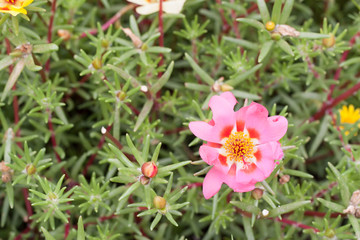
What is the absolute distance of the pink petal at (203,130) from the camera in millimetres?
1687

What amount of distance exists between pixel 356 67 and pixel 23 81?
6.17ft

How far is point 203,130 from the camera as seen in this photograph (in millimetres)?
1706

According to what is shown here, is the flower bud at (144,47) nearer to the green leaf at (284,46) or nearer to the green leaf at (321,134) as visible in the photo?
the green leaf at (284,46)

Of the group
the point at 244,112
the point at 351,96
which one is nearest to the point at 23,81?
the point at 244,112

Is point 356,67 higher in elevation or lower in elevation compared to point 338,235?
higher

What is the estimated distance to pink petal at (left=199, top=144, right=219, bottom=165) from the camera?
163 centimetres

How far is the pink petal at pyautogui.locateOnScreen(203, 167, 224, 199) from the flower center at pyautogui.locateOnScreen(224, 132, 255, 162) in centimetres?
16

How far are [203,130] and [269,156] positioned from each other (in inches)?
10.1

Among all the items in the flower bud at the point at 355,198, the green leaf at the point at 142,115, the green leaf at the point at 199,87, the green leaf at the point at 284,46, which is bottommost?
the flower bud at the point at 355,198

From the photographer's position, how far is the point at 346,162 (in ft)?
7.28

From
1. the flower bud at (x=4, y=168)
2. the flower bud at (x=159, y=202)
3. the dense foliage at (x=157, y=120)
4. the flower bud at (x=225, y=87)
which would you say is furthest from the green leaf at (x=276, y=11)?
the flower bud at (x=4, y=168)

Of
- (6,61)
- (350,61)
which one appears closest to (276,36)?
(350,61)

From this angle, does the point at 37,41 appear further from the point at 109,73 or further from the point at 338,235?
the point at 338,235

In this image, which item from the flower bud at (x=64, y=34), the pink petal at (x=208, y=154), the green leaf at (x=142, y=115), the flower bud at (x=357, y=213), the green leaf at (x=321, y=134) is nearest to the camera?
the pink petal at (x=208, y=154)
